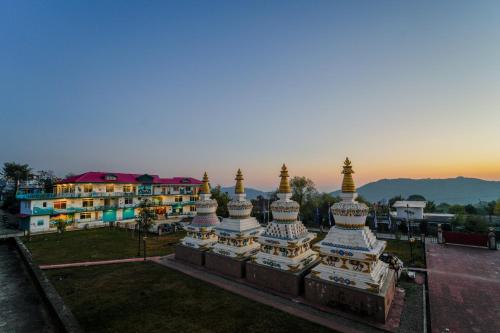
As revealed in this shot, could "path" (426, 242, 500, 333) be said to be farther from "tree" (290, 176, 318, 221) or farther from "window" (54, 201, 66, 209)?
"window" (54, 201, 66, 209)

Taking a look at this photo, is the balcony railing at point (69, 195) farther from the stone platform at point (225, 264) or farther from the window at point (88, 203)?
the stone platform at point (225, 264)

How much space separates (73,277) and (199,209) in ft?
33.2

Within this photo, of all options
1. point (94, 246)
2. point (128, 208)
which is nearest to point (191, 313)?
point (94, 246)

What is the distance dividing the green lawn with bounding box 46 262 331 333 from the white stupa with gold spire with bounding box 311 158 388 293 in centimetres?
283

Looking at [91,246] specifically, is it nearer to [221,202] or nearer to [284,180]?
[284,180]

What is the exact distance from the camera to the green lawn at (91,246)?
76.8 feet

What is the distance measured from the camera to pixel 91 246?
27.7m

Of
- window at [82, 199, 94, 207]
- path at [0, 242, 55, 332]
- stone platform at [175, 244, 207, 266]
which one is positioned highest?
window at [82, 199, 94, 207]

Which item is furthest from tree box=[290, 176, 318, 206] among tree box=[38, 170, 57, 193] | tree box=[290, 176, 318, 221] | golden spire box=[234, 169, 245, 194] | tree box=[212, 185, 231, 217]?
tree box=[38, 170, 57, 193]

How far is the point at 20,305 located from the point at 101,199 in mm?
40160

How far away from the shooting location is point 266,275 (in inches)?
616

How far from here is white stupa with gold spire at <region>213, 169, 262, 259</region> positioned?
1833 cm

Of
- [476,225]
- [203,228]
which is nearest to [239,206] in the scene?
[203,228]

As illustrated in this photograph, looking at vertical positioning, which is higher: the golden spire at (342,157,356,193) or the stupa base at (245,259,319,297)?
the golden spire at (342,157,356,193)
